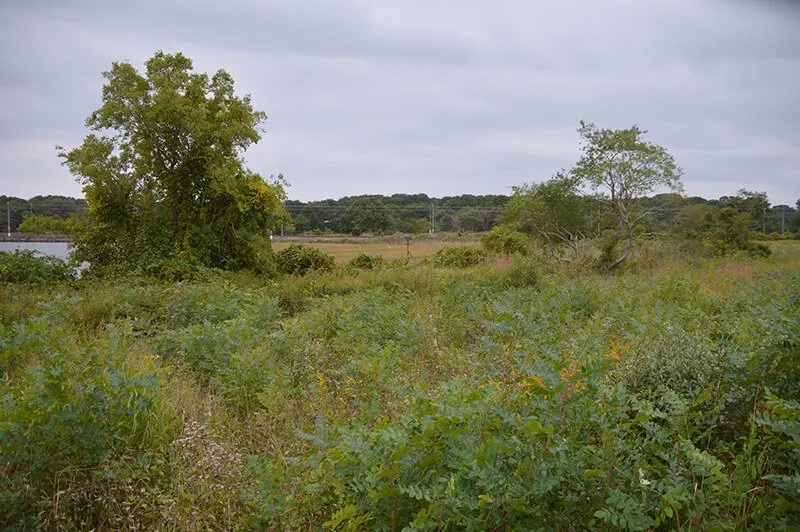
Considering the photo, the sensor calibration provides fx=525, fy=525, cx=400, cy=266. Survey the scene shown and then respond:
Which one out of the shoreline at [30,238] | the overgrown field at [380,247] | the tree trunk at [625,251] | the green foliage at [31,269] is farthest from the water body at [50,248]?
the tree trunk at [625,251]

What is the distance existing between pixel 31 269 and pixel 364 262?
1057cm

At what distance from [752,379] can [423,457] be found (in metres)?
1.99

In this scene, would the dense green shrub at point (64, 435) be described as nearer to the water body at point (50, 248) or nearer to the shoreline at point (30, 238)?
the water body at point (50, 248)

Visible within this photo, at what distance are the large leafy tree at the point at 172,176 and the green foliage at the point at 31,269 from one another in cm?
79

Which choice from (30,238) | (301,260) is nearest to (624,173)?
(301,260)

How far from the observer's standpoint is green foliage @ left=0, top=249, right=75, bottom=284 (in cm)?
1322

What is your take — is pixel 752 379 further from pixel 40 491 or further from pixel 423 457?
pixel 40 491

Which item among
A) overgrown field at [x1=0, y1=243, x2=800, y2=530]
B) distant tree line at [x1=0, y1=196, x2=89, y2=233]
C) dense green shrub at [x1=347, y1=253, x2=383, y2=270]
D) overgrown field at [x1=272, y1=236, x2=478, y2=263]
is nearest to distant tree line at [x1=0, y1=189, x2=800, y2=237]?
distant tree line at [x1=0, y1=196, x2=89, y2=233]

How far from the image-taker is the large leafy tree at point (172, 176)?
1490cm

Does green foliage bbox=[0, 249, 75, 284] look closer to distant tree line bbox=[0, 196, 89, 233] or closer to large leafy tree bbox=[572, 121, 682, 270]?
distant tree line bbox=[0, 196, 89, 233]

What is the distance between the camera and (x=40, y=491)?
9.36 ft

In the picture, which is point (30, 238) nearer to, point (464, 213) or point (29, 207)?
point (29, 207)

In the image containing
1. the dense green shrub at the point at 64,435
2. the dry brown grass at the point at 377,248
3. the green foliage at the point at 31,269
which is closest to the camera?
the dense green shrub at the point at 64,435

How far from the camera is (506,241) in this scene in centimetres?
2155
